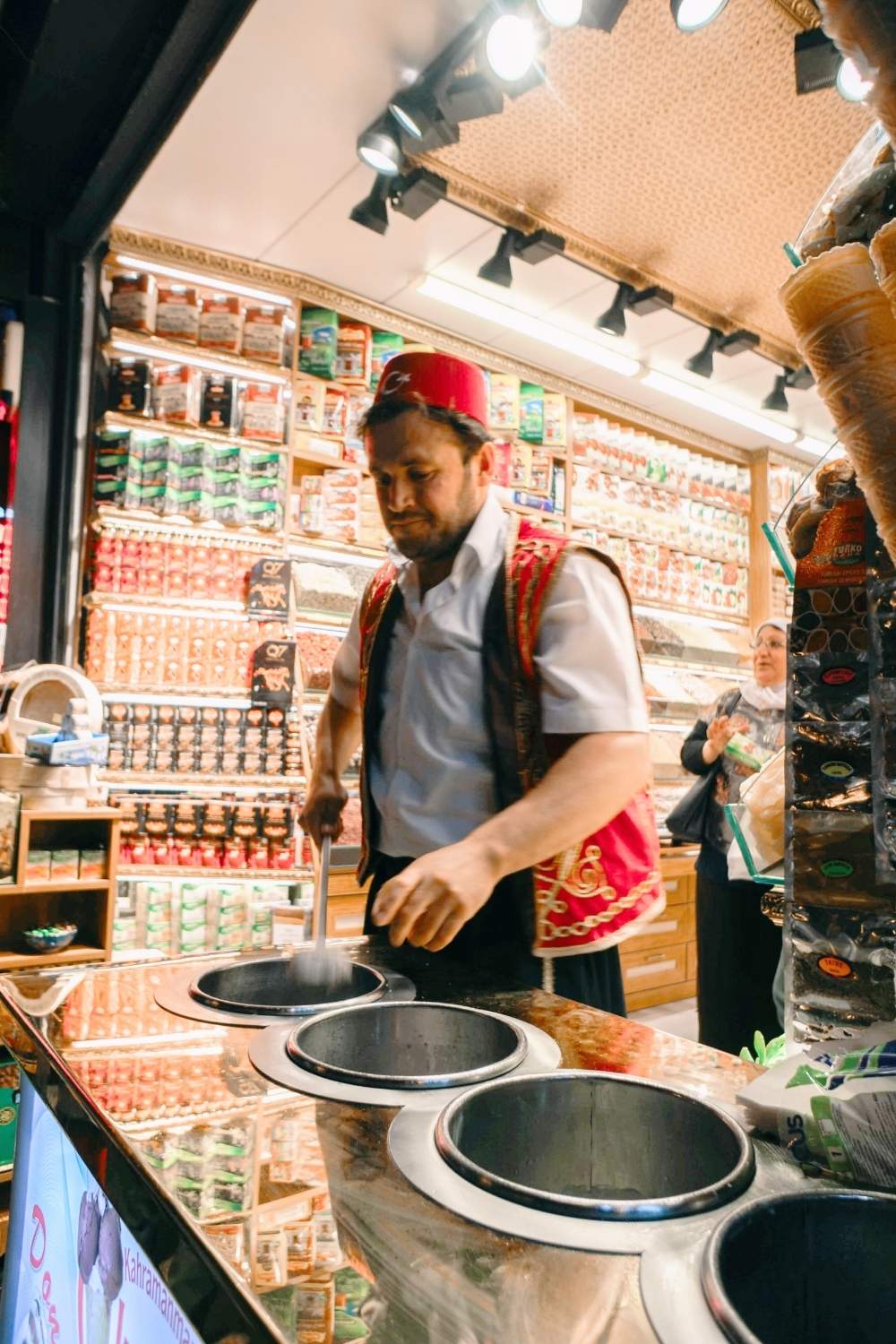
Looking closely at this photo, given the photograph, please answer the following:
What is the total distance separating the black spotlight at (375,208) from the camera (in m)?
3.32

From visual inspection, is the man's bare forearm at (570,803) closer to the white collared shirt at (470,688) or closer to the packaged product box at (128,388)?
the white collared shirt at (470,688)

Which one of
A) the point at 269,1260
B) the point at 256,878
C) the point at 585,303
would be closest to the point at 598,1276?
the point at 269,1260

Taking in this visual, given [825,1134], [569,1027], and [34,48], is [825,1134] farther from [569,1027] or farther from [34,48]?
[34,48]

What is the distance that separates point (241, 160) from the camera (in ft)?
10.7

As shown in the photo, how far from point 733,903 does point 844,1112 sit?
2493 millimetres

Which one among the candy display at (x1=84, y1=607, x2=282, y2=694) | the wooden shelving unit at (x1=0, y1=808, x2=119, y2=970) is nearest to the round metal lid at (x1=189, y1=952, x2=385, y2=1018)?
the wooden shelving unit at (x1=0, y1=808, x2=119, y2=970)

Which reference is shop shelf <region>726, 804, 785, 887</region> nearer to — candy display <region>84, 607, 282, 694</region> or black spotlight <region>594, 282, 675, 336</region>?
candy display <region>84, 607, 282, 694</region>

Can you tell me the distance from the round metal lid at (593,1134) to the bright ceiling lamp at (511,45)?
2.79 meters

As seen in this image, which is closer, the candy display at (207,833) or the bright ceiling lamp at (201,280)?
the candy display at (207,833)

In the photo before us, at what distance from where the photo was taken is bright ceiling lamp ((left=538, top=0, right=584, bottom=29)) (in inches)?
94.1

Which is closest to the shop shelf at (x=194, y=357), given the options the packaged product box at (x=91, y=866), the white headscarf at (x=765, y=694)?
the packaged product box at (x=91, y=866)

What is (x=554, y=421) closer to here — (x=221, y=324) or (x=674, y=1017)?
(x=221, y=324)

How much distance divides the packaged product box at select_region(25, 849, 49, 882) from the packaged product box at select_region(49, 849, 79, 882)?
1 cm

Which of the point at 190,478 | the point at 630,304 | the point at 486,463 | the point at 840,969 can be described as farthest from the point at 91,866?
the point at 630,304
